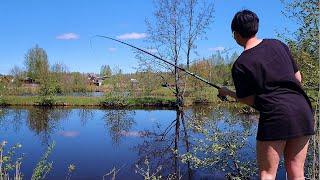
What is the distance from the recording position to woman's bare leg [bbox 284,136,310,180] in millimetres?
2822

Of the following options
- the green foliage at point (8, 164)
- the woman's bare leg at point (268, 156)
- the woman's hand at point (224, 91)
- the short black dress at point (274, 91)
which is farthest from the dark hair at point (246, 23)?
the green foliage at point (8, 164)

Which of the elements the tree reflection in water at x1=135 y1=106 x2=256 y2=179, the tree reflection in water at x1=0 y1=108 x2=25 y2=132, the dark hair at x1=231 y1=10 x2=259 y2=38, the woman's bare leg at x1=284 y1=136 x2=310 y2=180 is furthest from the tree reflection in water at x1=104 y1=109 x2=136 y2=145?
the dark hair at x1=231 y1=10 x2=259 y2=38

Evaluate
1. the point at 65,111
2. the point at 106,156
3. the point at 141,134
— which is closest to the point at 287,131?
the point at 106,156

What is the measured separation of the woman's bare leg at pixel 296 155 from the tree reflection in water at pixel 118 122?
45.2ft

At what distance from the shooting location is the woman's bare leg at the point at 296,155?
2.82 m

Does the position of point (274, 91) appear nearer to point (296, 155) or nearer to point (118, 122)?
point (296, 155)

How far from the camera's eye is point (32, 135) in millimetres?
17984

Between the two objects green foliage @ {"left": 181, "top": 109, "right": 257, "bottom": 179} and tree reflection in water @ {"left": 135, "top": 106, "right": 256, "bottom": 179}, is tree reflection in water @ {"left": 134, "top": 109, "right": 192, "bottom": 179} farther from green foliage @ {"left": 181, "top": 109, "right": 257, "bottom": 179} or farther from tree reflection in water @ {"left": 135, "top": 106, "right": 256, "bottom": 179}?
green foliage @ {"left": 181, "top": 109, "right": 257, "bottom": 179}

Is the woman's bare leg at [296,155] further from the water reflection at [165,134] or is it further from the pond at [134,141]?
the water reflection at [165,134]

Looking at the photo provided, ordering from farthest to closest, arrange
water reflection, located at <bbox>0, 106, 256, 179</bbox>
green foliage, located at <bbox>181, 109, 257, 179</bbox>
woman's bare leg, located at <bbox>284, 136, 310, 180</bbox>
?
water reflection, located at <bbox>0, 106, 256, 179</bbox> → green foliage, located at <bbox>181, 109, 257, 179</bbox> → woman's bare leg, located at <bbox>284, 136, 310, 180</bbox>

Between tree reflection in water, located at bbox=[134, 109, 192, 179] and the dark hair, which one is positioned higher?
the dark hair

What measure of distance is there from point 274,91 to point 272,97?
0.04 meters

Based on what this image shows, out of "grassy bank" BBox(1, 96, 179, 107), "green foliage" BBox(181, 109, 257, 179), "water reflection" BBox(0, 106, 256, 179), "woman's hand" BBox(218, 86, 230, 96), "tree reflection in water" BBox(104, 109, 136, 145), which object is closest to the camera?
"woman's hand" BBox(218, 86, 230, 96)

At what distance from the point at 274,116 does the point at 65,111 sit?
2626 centimetres
